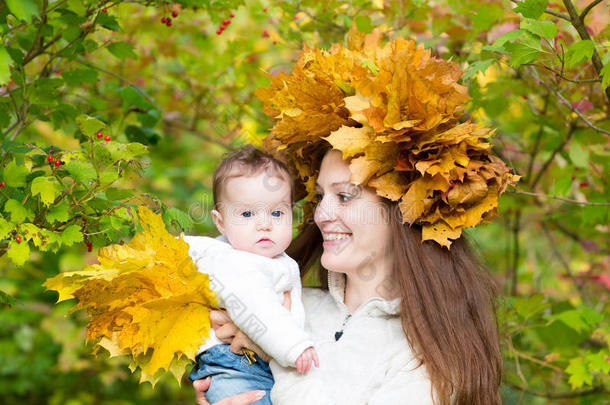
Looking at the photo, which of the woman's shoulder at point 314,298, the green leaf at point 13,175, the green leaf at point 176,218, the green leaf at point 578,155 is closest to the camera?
the green leaf at point 13,175

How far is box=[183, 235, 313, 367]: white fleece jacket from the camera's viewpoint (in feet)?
6.60

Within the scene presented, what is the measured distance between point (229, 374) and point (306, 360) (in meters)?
0.29

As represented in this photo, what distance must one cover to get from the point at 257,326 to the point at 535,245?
4.60 metres

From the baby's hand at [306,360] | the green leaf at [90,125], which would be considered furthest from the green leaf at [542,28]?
the green leaf at [90,125]

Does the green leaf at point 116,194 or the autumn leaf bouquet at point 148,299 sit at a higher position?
the green leaf at point 116,194

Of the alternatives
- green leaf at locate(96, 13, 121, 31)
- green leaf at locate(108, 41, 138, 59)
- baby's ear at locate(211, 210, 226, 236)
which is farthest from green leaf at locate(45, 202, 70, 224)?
green leaf at locate(108, 41, 138, 59)

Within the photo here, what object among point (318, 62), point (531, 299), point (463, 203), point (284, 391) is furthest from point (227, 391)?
point (531, 299)

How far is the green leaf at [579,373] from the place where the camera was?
2.67 metres

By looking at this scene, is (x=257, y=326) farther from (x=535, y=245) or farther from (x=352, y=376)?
(x=535, y=245)

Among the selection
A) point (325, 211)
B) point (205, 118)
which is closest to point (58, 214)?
point (325, 211)

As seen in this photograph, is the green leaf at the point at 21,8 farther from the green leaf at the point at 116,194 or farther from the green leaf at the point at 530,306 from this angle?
the green leaf at the point at 530,306

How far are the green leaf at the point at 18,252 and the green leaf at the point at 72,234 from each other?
11 centimetres

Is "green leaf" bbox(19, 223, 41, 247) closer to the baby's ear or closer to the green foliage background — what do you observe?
the green foliage background

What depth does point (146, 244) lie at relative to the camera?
2.11 meters
